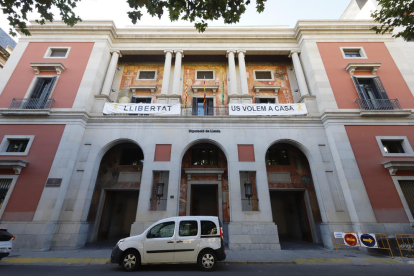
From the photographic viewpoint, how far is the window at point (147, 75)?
17484 mm

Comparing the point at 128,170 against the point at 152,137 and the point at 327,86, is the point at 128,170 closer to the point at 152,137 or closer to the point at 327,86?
the point at 152,137

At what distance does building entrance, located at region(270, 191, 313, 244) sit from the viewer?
44.1 ft

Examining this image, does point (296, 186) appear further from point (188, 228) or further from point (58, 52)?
point (58, 52)

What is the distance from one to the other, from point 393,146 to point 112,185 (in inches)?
744

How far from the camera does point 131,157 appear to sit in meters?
14.5

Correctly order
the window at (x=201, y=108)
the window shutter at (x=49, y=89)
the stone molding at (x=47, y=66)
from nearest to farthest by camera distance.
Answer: the window shutter at (x=49, y=89)
the stone molding at (x=47, y=66)
the window at (x=201, y=108)

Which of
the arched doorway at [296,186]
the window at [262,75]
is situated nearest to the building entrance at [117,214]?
the arched doorway at [296,186]

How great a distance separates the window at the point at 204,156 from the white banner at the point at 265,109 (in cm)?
342

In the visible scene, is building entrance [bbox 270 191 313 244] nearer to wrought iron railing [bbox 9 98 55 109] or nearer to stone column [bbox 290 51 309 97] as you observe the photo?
stone column [bbox 290 51 309 97]

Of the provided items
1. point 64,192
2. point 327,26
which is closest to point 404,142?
point 327,26

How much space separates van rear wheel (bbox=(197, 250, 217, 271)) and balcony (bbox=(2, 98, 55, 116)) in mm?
13152

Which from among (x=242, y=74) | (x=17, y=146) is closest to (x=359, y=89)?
(x=242, y=74)

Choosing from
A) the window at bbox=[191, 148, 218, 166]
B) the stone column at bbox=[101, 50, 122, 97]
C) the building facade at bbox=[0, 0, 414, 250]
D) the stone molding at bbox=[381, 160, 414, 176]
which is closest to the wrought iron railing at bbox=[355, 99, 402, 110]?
the building facade at bbox=[0, 0, 414, 250]

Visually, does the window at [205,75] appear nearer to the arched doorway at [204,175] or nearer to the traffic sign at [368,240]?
the arched doorway at [204,175]
